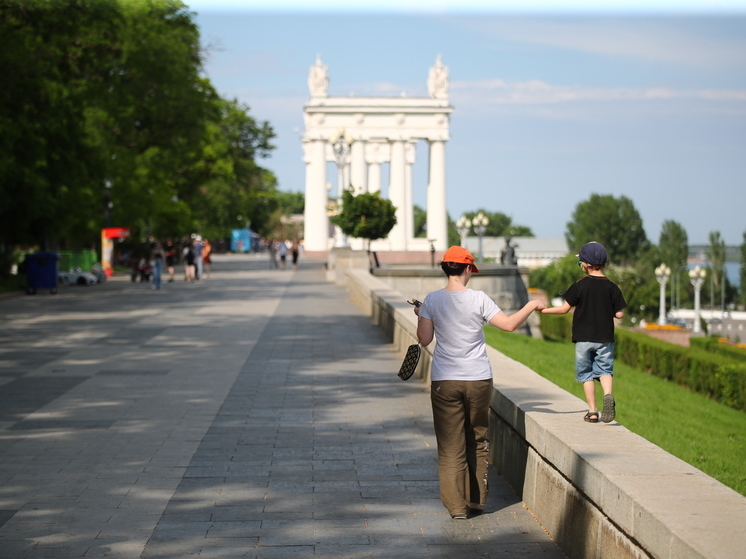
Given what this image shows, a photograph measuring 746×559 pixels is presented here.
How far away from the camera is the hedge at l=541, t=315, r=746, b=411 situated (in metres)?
24.0

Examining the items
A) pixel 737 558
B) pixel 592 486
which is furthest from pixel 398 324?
pixel 737 558

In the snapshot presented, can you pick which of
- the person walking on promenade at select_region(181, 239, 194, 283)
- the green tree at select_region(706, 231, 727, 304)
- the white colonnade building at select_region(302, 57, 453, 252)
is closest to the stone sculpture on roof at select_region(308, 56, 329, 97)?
the white colonnade building at select_region(302, 57, 453, 252)

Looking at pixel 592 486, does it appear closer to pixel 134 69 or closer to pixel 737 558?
pixel 737 558

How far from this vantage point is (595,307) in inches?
259

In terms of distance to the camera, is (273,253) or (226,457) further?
(273,253)

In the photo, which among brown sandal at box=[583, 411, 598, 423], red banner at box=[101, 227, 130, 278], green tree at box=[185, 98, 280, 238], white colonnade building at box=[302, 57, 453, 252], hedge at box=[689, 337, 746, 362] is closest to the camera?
brown sandal at box=[583, 411, 598, 423]

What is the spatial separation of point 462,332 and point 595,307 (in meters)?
1.05

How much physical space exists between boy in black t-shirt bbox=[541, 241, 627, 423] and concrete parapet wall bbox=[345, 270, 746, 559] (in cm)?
32

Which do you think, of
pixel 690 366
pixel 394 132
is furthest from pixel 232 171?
pixel 690 366

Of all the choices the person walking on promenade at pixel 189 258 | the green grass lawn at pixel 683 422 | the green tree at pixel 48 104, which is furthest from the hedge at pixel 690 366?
the green tree at pixel 48 104

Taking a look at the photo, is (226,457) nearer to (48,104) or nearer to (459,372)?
(459,372)

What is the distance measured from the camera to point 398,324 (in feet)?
49.1

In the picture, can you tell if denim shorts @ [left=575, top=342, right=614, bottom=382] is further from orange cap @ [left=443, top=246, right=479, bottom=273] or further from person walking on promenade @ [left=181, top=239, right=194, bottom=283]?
person walking on promenade @ [left=181, top=239, right=194, bottom=283]

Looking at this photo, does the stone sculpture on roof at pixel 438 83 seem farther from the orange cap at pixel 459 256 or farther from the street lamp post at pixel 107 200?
the orange cap at pixel 459 256
